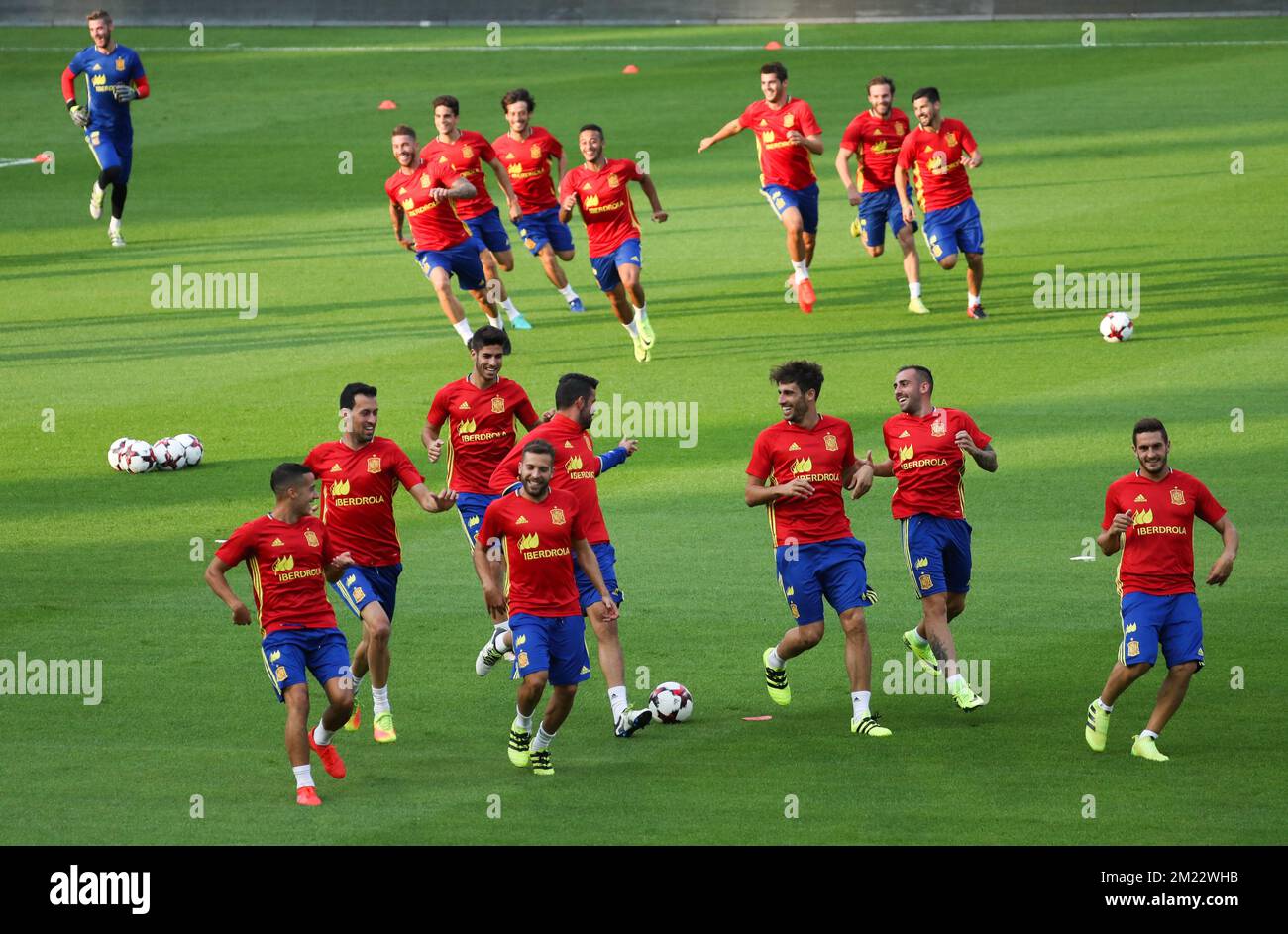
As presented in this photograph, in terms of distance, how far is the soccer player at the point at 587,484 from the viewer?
1232 centimetres

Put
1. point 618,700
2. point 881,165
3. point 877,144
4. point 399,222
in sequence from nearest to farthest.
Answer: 1. point 618,700
2. point 399,222
3. point 877,144
4. point 881,165

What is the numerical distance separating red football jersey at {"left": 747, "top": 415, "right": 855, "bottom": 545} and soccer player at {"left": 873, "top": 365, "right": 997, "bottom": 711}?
Result: 40cm

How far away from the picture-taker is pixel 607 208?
22391mm

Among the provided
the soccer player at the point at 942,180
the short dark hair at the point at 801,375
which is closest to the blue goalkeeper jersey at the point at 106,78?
the soccer player at the point at 942,180

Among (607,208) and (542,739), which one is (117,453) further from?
(542,739)

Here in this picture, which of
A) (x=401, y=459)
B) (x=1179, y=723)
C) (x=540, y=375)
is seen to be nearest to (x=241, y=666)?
(x=401, y=459)

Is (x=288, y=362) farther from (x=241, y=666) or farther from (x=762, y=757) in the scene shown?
(x=762, y=757)

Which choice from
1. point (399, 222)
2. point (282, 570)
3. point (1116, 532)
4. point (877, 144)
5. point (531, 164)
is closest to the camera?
point (282, 570)

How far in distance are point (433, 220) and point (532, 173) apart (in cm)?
230

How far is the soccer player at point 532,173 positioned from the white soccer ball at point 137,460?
6.28 metres

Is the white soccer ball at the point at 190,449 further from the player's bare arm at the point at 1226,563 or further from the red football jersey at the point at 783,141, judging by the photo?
the player's bare arm at the point at 1226,563

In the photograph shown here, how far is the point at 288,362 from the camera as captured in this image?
2373cm

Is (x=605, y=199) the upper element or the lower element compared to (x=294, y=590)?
upper

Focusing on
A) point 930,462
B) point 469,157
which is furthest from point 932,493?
point 469,157
